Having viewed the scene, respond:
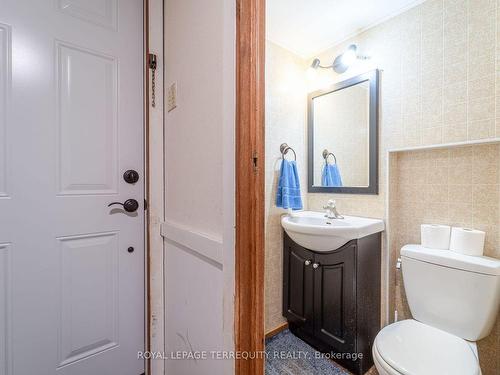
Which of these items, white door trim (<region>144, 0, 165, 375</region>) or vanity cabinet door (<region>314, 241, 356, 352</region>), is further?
vanity cabinet door (<region>314, 241, 356, 352</region>)

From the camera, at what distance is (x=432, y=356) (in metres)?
0.96

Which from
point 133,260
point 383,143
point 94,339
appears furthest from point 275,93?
point 94,339

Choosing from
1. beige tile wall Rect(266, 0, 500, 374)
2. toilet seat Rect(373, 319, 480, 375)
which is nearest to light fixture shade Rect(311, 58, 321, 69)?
beige tile wall Rect(266, 0, 500, 374)

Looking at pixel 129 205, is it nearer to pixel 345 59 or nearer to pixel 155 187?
pixel 155 187

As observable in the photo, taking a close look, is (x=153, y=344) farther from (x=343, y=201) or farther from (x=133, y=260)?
(x=343, y=201)

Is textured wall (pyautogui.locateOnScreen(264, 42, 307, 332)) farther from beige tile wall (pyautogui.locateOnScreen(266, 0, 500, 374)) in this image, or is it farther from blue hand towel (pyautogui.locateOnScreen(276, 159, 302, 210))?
beige tile wall (pyautogui.locateOnScreen(266, 0, 500, 374))

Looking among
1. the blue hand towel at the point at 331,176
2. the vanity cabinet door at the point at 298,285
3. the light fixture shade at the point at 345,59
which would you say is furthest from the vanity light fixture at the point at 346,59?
the vanity cabinet door at the point at 298,285

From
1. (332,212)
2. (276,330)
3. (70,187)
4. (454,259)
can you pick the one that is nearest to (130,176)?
(70,187)

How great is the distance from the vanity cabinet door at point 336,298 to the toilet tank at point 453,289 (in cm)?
32

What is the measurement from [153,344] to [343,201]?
142cm

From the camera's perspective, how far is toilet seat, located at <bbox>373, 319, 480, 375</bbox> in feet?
2.93

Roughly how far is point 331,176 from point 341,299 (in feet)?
2.79

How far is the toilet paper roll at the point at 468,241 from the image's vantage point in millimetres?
1134

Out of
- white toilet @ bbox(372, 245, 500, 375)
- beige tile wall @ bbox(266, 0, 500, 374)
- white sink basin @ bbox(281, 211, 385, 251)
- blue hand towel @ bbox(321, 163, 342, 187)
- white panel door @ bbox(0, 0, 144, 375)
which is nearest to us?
white panel door @ bbox(0, 0, 144, 375)
